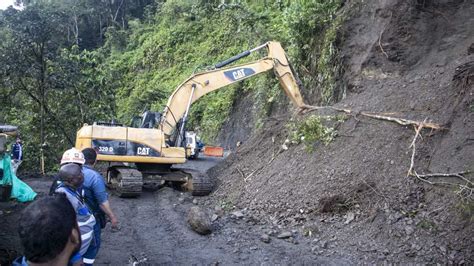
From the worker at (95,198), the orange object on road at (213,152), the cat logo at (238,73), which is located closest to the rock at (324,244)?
the worker at (95,198)

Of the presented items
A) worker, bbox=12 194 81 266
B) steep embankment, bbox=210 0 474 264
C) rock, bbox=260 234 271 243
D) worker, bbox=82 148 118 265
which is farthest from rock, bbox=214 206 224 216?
worker, bbox=12 194 81 266

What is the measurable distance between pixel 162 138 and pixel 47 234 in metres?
8.43

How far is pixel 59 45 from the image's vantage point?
49.6ft

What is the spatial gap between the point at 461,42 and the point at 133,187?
7.93 meters

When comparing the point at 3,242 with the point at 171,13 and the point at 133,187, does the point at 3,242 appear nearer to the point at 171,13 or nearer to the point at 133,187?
the point at 133,187

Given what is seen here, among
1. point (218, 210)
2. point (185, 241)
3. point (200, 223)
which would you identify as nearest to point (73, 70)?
point (218, 210)

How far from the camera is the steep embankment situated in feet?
21.0

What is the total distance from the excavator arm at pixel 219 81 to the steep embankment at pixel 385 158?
1.19 meters

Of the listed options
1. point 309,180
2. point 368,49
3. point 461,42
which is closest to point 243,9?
point 368,49

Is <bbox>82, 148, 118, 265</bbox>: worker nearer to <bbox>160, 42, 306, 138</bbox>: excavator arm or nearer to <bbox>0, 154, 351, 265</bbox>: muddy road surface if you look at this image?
<bbox>0, 154, 351, 265</bbox>: muddy road surface

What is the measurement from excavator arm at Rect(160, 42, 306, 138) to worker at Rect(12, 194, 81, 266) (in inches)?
346

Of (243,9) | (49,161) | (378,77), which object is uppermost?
(243,9)

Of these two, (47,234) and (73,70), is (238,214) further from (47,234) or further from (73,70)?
(73,70)

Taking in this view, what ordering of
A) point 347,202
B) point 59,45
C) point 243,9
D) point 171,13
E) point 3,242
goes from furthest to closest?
point 171,13
point 243,9
point 59,45
point 347,202
point 3,242
